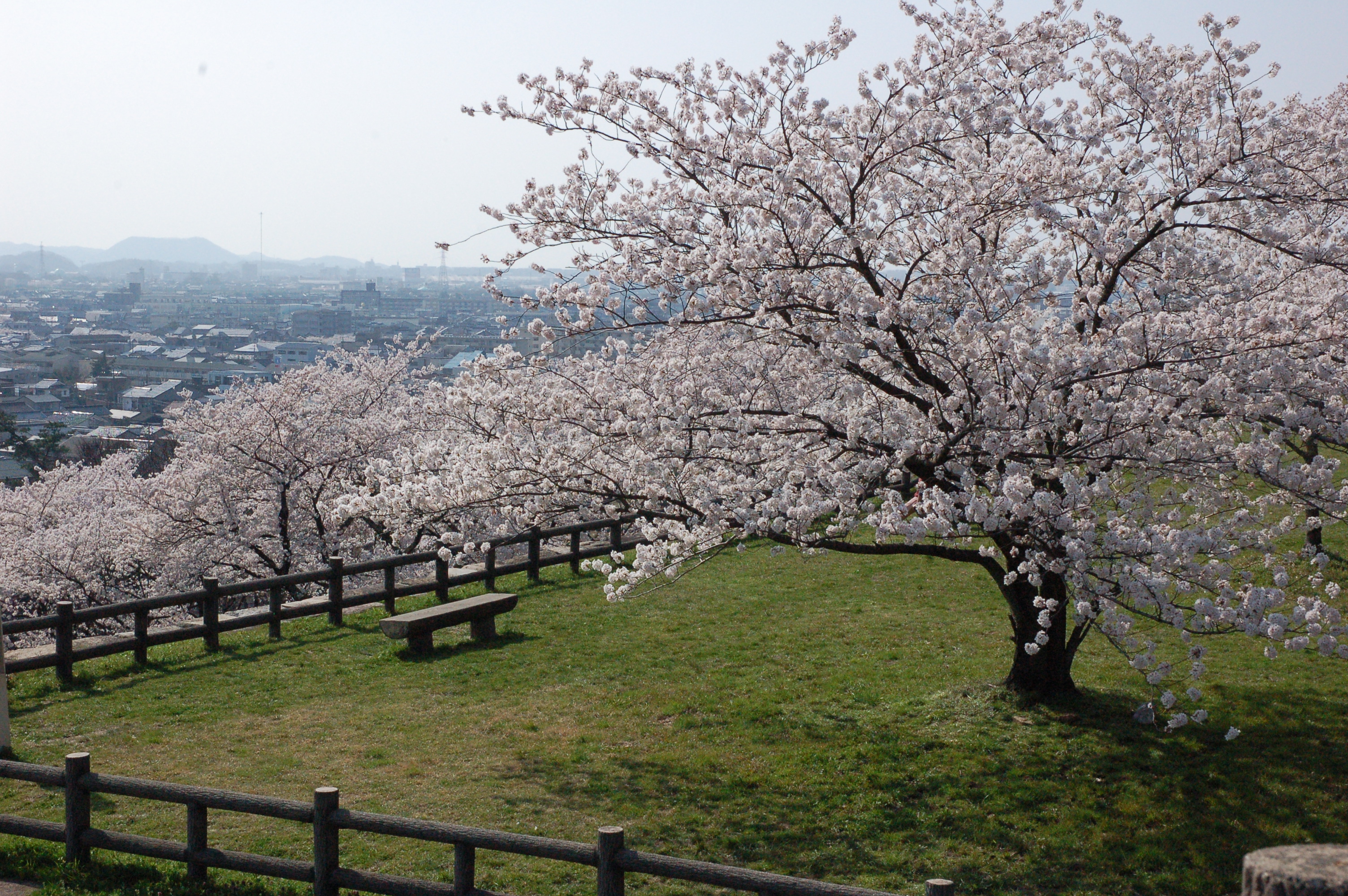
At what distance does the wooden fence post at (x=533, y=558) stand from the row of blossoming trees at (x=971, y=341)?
5848 millimetres

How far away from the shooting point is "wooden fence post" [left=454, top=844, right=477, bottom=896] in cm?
590

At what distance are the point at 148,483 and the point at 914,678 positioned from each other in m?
16.8

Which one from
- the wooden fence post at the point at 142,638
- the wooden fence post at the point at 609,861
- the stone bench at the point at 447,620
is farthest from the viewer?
the stone bench at the point at 447,620

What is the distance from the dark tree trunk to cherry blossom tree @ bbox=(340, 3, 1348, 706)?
0.04 m

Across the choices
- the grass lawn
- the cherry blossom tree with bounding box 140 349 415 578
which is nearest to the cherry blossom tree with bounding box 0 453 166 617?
the cherry blossom tree with bounding box 140 349 415 578

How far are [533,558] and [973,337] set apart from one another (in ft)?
33.8

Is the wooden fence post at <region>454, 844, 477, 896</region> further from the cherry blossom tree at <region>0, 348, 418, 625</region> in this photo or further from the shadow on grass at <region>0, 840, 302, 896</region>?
the cherry blossom tree at <region>0, 348, 418, 625</region>

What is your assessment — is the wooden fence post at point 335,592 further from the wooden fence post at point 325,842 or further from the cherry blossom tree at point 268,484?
the wooden fence post at point 325,842

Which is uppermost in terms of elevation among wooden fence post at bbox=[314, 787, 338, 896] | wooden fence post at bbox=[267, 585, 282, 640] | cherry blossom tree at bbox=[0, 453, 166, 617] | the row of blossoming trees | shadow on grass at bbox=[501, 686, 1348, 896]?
the row of blossoming trees

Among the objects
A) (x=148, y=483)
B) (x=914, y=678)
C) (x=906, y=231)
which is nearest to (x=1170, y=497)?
(x=914, y=678)

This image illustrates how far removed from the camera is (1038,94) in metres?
9.23

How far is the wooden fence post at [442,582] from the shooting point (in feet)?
50.0

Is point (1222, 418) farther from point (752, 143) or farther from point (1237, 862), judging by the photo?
point (752, 143)

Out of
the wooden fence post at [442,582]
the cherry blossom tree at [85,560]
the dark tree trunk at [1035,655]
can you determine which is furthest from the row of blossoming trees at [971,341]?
the cherry blossom tree at [85,560]
